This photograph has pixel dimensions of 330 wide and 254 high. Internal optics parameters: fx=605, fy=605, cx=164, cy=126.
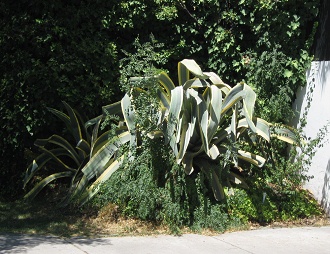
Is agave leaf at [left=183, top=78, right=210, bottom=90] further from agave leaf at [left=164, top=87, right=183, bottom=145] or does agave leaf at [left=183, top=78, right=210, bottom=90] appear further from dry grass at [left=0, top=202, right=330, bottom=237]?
dry grass at [left=0, top=202, right=330, bottom=237]

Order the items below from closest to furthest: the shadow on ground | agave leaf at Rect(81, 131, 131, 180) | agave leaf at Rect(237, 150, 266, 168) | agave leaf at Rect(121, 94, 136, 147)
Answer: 1. the shadow on ground
2. agave leaf at Rect(121, 94, 136, 147)
3. agave leaf at Rect(237, 150, 266, 168)
4. agave leaf at Rect(81, 131, 131, 180)

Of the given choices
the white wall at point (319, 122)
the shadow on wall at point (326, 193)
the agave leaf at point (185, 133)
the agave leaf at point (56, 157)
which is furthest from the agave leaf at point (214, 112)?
the agave leaf at point (56, 157)

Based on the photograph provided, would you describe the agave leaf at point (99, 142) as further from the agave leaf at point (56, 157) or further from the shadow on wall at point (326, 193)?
the shadow on wall at point (326, 193)

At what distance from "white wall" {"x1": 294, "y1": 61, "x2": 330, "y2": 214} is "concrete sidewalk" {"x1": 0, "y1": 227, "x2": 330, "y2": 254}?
122 centimetres

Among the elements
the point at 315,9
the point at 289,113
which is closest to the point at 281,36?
the point at 315,9

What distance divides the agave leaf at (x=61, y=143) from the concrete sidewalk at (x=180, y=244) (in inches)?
80.0

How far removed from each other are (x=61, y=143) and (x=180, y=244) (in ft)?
9.44

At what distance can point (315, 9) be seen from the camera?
9758mm

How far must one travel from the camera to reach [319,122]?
9.33 m

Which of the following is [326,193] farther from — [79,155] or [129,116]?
[79,155]

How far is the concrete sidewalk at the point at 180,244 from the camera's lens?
23.0 feet

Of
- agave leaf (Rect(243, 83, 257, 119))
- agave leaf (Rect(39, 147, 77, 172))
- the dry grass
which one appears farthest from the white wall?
agave leaf (Rect(39, 147, 77, 172))

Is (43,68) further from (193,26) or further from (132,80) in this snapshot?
(193,26)

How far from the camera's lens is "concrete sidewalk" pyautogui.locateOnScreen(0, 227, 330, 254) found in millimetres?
7020
